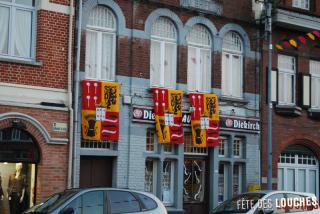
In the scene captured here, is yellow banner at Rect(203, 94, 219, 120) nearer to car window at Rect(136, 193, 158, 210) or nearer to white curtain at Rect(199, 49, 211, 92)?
white curtain at Rect(199, 49, 211, 92)

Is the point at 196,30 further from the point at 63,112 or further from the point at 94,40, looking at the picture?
the point at 63,112

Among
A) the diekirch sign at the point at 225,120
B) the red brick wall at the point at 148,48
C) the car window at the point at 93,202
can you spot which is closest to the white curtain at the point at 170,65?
the red brick wall at the point at 148,48

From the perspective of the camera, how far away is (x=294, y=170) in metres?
25.6

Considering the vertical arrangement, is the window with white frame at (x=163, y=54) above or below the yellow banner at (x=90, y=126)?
above

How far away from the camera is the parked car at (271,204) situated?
1694cm

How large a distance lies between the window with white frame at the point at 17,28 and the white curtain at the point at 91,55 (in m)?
1.99

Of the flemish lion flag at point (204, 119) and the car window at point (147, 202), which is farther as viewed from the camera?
the flemish lion flag at point (204, 119)

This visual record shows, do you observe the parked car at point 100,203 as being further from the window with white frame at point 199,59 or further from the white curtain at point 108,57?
the window with white frame at point 199,59

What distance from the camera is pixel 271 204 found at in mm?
17156

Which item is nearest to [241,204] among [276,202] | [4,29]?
[276,202]

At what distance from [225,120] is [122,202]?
9.43 metres

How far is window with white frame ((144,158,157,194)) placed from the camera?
21.0 meters

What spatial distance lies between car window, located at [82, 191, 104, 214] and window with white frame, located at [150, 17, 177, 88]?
8.03m

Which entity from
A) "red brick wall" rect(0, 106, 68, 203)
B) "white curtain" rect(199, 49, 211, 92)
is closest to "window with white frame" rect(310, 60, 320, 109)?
"white curtain" rect(199, 49, 211, 92)
